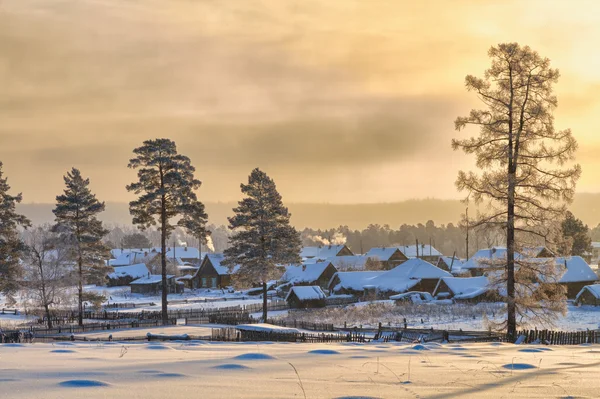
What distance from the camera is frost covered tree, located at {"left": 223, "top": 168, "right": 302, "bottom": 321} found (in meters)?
51.8

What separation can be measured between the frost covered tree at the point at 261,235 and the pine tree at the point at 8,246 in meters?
17.1

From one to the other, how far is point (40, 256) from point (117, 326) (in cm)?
1124

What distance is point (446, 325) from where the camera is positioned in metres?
49.3

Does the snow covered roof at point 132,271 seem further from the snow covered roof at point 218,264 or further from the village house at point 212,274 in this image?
the snow covered roof at point 218,264

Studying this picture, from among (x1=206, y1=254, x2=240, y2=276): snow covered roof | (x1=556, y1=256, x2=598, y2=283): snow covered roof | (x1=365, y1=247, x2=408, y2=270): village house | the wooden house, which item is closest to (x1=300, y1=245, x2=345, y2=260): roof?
(x1=365, y1=247, x2=408, y2=270): village house

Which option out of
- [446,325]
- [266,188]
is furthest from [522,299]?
[266,188]

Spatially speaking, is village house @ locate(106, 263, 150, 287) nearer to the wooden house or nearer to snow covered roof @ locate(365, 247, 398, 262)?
snow covered roof @ locate(365, 247, 398, 262)

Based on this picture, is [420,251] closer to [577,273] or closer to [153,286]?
[153,286]

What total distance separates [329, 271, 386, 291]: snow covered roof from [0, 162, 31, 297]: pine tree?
50.0m

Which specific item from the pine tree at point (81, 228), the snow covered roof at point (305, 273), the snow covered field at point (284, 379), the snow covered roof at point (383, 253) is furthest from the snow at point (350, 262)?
the snow covered field at point (284, 379)

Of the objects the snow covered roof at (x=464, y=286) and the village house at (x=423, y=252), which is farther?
the village house at (x=423, y=252)

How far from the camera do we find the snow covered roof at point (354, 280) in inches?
3302

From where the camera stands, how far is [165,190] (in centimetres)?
4522

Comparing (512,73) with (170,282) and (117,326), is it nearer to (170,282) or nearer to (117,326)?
(117,326)
